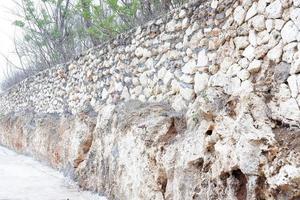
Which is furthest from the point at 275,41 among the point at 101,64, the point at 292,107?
the point at 101,64

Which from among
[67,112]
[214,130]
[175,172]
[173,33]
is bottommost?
[175,172]

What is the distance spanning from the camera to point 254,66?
9.27ft

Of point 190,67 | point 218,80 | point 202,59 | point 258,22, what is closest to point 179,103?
point 190,67

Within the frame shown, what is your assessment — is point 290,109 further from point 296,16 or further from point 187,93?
point 187,93

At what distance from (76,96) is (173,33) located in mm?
2856

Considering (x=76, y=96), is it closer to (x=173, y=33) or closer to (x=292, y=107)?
(x=173, y=33)

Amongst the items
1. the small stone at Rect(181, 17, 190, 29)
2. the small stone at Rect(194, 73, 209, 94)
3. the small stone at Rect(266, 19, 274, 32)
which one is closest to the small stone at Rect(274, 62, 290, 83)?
the small stone at Rect(266, 19, 274, 32)

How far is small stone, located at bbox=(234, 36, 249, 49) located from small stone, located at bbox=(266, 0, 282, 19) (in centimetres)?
29

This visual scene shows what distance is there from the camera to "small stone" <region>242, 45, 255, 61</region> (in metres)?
2.87

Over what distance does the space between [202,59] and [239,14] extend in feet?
1.96

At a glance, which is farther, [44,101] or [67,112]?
[44,101]

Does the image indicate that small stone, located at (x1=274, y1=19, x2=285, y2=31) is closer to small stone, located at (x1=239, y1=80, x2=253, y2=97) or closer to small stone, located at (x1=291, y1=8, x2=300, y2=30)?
small stone, located at (x1=291, y1=8, x2=300, y2=30)

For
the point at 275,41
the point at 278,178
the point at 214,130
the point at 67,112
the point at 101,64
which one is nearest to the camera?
the point at 278,178

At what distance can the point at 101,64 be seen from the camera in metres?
5.68
